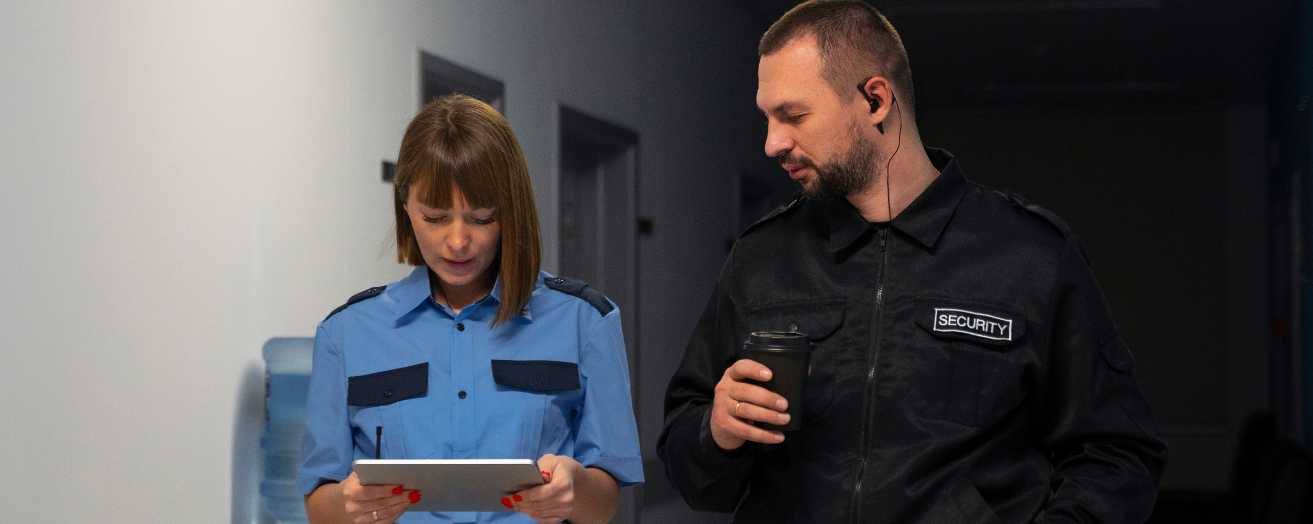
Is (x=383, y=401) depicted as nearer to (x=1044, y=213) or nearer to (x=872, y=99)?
(x=872, y=99)

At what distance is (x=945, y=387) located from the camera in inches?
62.2

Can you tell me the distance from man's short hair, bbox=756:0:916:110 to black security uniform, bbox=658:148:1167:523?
0.13 m

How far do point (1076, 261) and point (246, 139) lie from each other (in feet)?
6.67

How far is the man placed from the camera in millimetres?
1560

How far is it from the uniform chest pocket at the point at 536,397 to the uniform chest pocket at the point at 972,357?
1.55ft

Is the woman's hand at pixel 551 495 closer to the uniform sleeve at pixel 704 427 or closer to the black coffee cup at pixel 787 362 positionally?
the uniform sleeve at pixel 704 427

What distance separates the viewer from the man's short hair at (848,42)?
1.64 m

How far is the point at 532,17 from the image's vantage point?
4641 mm

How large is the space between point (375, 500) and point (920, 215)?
69cm

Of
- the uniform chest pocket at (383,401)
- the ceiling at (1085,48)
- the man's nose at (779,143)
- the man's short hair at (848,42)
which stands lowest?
→ the uniform chest pocket at (383,401)

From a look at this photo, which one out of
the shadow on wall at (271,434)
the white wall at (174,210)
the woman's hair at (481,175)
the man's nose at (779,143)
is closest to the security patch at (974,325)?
the man's nose at (779,143)

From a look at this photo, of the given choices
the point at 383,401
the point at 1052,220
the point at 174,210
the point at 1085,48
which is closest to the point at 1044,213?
the point at 1052,220

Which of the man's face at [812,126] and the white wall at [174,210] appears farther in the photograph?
the white wall at [174,210]

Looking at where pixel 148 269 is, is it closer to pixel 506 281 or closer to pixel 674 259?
pixel 506 281
